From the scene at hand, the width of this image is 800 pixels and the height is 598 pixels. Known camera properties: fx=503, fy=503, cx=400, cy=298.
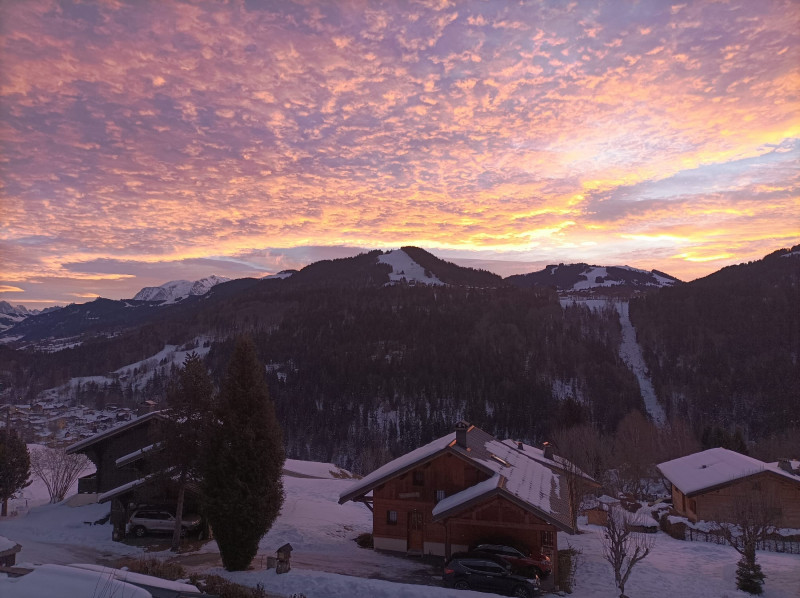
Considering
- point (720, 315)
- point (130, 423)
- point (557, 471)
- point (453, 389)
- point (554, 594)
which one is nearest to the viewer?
point (554, 594)

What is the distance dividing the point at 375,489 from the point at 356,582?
8162mm

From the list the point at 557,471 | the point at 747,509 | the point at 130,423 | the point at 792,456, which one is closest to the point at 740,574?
the point at 747,509

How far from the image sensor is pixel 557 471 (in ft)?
115

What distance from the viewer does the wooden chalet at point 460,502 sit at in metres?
21.5

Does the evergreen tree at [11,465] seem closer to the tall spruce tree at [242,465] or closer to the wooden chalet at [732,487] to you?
the tall spruce tree at [242,465]

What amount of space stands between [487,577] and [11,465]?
32.5 meters

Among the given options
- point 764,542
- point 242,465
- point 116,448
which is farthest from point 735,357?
point 242,465

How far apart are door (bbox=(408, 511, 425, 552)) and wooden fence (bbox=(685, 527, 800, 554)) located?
19861 mm

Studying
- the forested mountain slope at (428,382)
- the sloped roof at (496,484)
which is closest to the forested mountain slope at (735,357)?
the forested mountain slope at (428,382)

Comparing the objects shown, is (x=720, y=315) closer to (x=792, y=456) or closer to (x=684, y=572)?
(x=792, y=456)

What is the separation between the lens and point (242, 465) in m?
20.4

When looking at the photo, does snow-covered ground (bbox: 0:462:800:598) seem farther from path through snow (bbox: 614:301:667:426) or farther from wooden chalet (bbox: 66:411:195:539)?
path through snow (bbox: 614:301:667:426)

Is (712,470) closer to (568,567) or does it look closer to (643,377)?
(568,567)

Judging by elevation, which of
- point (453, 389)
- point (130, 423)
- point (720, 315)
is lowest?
point (453, 389)
